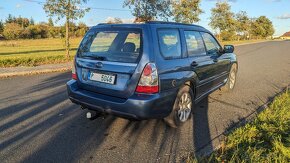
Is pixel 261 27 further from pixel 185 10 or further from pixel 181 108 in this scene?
pixel 181 108

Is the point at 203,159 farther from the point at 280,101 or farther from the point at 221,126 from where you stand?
the point at 280,101

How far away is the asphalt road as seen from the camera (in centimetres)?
354

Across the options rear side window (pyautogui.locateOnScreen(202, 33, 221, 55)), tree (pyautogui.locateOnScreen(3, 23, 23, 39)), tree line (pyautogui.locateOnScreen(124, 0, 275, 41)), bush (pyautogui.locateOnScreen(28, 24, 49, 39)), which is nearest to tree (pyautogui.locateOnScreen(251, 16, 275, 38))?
tree line (pyautogui.locateOnScreen(124, 0, 275, 41))

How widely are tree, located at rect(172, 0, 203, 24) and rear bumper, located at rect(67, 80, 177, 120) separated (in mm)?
24914

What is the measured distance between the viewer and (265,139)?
384 centimetres

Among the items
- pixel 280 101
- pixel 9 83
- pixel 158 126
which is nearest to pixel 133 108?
pixel 158 126

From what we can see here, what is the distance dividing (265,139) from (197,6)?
86.9 feet

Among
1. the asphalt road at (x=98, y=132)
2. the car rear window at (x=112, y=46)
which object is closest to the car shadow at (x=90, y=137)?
the asphalt road at (x=98, y=132)

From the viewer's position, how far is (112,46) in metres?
4.38

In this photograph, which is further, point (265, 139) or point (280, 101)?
point (280, 101)

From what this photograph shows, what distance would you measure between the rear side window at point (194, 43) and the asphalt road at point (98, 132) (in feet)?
3.96

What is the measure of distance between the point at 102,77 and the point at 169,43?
114 cm

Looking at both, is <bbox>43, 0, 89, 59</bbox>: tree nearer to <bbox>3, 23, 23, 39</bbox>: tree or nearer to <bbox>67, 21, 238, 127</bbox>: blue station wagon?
<bbox>67, 21, 238, 127</bbox>: blue station wagon

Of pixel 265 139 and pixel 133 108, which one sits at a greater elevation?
pixel 133 108
